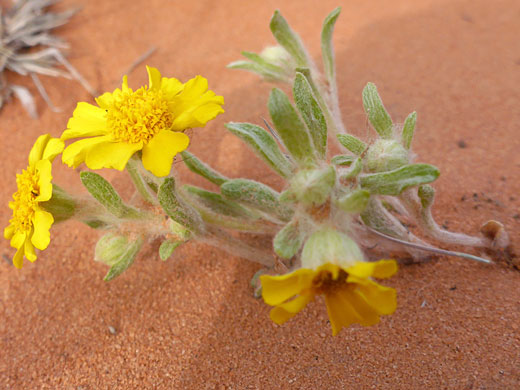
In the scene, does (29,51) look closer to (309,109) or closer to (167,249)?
(167,249)

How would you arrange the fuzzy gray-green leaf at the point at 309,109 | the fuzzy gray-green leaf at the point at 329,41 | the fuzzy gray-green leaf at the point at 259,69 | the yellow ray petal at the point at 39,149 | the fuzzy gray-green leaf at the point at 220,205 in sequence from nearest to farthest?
the fuzzy gray-green leaf at the point at 309,109 → the yellow ray petal at the point at 39,149 → the fuzzy gray-green leaf at the point at 220,205 → the fuzzy gray-green leaf at the point at 329,41 → the fuzzy gray-green leaf at the point at 259,69

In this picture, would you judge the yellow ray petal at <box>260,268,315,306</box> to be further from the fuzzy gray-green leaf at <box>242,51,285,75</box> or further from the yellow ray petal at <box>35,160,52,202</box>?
the fuzzy gray-green leaf at <box>242,51,285,75</box>

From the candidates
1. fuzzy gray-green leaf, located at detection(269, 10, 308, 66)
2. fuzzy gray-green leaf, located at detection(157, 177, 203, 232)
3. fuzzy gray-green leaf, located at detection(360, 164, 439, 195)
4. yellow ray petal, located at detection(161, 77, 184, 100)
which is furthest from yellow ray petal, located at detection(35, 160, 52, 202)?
fuzzy gray-green leaf, located at detection(269, 10, 308, 66)

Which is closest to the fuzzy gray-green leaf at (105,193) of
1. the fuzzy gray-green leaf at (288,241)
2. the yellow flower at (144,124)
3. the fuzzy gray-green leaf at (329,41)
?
the yellow flower at (144,124)

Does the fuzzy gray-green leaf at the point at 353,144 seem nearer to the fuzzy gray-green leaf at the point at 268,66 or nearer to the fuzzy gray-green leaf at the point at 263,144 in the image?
the fuzzy gray-green leaf at the point at 263,144

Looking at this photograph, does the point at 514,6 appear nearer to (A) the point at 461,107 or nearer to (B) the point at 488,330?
(A) the point at 461,107

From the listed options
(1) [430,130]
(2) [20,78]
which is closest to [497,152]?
(1) [430,130]
